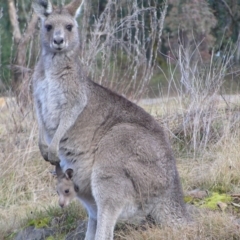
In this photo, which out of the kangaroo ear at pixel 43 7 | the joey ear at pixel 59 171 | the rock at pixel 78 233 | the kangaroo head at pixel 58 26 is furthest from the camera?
the kangaroo ear at pixel 43 7

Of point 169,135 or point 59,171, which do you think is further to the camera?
point 169,135

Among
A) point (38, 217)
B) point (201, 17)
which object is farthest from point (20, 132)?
point (201, 17)

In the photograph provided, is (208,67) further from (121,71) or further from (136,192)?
(136,192)

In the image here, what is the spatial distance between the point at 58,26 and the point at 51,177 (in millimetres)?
2366

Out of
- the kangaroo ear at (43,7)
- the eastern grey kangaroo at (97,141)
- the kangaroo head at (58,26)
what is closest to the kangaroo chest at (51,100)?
the eastern grey kangaroo at (97,141)

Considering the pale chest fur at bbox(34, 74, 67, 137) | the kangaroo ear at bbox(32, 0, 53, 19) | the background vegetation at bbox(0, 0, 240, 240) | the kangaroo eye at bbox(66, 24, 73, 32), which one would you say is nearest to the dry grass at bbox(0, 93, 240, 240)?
the background vegetation at bbox(0, 0, 240, 240)

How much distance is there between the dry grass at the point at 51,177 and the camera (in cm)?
527

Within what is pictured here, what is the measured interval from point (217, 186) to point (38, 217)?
1.74m

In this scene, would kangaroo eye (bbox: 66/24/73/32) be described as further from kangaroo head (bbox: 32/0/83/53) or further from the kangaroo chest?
the kangaroo chest

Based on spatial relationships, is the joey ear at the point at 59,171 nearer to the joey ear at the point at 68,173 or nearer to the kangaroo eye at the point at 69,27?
the joey ear at the point at 68,173

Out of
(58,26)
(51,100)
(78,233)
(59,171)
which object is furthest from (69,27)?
(78,233)

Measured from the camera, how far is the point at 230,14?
13484mm

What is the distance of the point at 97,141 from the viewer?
5.64 m

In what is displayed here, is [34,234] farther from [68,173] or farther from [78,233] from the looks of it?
[68,173]
